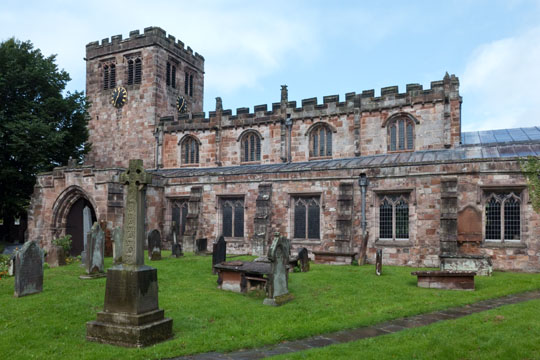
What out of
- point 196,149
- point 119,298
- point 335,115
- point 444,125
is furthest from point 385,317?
point 196,149

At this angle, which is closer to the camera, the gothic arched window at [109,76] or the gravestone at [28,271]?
the gravestone at [28,271]

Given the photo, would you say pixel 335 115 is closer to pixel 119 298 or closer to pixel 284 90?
pixel 284 90

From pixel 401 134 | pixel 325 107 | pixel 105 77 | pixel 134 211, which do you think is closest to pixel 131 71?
pixel 105 77

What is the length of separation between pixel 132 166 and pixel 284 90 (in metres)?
20.0

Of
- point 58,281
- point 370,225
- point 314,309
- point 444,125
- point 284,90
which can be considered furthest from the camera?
point 284,90

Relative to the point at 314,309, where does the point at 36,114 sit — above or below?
above

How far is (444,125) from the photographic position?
22531mm

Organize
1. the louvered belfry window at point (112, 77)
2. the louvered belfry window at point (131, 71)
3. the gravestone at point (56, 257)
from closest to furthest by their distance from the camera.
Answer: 1. the gravestone at point (56, 257)
2. the louvered belfry window at point (131, 71)
3. the louvered belfry window at point (112, 77)

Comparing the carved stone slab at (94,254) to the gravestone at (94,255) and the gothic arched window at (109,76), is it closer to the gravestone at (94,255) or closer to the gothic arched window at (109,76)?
the gravestone at (94,255)

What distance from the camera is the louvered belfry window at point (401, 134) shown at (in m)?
23.8

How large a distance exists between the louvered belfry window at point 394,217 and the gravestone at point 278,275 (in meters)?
8.67

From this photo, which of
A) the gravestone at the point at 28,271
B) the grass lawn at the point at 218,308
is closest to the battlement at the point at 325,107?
the grass lawn at the point at 218,308

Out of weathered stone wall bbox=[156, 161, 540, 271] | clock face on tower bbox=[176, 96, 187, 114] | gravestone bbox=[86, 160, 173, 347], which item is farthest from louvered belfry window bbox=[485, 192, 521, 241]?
clock face on tower bbox=[176, 96, 187, 114]

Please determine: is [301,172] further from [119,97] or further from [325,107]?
[119,97]
